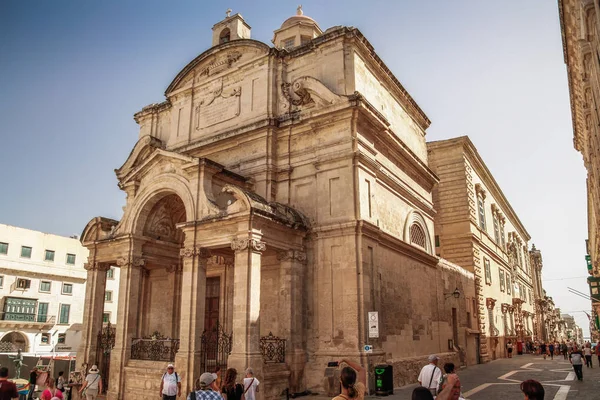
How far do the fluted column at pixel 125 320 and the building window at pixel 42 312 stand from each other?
28.3m

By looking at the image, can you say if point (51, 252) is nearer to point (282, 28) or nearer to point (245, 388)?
point (282, 28)

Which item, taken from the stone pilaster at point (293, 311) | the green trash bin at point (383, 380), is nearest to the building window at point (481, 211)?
the stone pilaster at point (293, 311)

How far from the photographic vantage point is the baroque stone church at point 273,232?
590 inches

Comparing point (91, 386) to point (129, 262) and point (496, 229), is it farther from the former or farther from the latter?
point (496, 229)

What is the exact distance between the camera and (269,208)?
15.2 meters

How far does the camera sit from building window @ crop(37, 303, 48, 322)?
40.4 m

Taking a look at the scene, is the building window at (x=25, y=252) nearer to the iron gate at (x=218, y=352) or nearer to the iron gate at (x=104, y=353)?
the iron gate at (x=104, y=353)

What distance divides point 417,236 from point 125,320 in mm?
12736

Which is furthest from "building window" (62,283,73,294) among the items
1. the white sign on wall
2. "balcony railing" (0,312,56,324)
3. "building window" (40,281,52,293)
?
the white sign on wall

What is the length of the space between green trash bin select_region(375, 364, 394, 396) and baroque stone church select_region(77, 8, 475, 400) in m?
0.65

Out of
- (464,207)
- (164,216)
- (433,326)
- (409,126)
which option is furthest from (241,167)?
(464,207)

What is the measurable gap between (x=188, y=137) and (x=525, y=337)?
39.8 meters

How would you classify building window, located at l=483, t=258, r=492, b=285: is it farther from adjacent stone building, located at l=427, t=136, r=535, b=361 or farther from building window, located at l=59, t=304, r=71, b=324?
building window, located at l=59, t=304, r=71, b=324

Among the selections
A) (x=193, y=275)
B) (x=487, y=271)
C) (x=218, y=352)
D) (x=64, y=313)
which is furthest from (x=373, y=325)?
(x=64, y=313)
